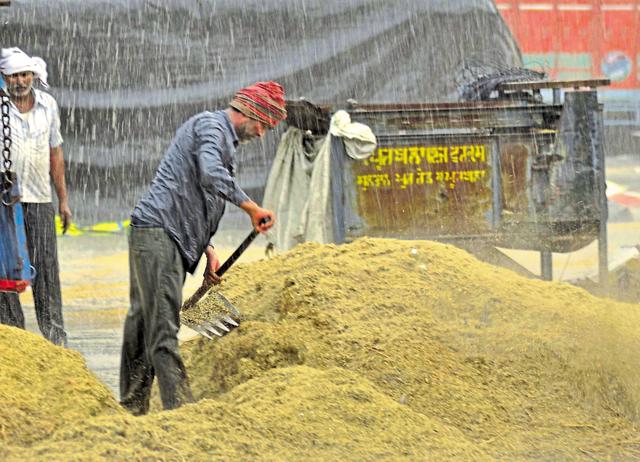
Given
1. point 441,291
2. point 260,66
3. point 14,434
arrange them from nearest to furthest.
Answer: point 14,434
point 441,291
point 260,66

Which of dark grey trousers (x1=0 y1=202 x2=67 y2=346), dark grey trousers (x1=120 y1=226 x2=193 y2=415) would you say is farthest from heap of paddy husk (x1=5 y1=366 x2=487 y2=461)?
dark grey trousers (x1=0 y1=202 x2=67 y2=346)

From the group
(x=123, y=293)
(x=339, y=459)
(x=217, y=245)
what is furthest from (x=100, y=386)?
(x=217, y=245)

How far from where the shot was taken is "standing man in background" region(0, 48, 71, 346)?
22.2 feet

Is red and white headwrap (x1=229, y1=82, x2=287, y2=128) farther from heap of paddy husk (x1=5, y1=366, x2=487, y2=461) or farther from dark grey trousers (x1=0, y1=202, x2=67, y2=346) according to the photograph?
dark grey trousers (x1=0, y1=202, x2=67, y2=346)

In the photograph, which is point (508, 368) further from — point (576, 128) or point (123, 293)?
point (123, 293)

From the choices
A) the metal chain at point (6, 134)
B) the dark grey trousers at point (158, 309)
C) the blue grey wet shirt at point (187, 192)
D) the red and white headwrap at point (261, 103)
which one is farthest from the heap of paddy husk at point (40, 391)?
the metal chain at point (6, 134)

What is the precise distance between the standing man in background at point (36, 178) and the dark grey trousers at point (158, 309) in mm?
1539

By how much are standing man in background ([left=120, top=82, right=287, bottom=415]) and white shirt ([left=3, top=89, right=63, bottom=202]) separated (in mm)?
1689

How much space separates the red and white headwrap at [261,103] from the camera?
5293mm

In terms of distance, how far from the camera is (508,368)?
510 cm

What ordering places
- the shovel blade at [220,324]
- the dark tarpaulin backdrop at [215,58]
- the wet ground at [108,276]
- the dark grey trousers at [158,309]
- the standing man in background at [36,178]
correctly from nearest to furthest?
the dark grey trousers at [158,309], the shovel blade at [220,324], the standing man in background at [36,178], the wet ground at [108,276], the dark tarpaulin backdrop at [215,58]

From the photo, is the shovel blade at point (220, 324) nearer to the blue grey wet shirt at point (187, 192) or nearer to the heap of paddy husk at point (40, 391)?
the blue grey wet shirt at point (187, 192)

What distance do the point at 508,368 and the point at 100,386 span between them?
179 cm

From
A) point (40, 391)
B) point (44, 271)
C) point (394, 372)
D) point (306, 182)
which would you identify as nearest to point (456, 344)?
point (394, 372)
